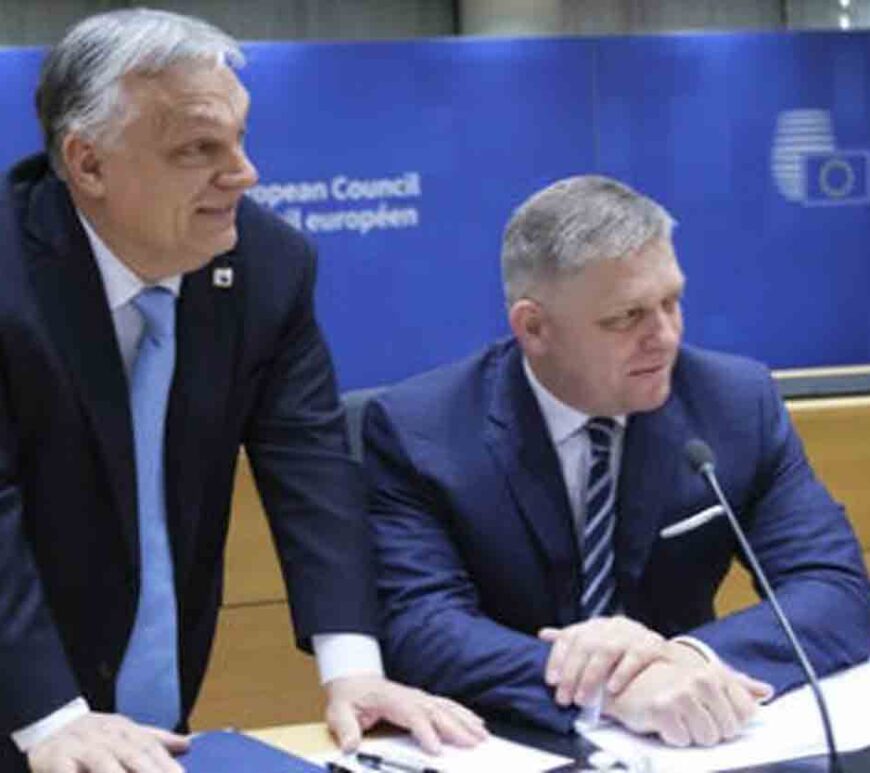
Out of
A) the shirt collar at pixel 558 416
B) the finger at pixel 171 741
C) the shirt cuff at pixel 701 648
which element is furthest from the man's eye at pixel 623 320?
the finger at pixel 171 741

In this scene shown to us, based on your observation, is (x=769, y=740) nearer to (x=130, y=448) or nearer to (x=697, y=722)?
(x=697, y=722)

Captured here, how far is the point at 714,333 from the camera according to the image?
20.1 feet

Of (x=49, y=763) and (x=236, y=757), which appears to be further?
(x=236, y=757)

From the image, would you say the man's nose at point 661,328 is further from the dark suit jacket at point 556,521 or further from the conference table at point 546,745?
the conference table at point 546,745

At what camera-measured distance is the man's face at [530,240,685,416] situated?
215 centimetres

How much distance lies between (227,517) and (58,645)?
0.38 m

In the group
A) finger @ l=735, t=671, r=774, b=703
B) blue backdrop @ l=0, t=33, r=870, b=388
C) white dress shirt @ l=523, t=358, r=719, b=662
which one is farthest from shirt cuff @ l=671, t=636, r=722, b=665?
blue backdrop @ l=0, t=33, r=870, b=388

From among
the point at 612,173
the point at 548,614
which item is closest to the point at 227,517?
the point at 548,614

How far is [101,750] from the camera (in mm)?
1623

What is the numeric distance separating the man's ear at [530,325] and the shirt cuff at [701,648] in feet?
1.49

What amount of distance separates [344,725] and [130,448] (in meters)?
0.39

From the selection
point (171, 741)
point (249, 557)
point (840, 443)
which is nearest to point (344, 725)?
point (171, 741)

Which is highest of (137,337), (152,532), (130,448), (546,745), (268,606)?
(137,337)

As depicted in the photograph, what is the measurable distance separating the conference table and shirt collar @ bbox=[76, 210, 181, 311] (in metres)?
0.52
